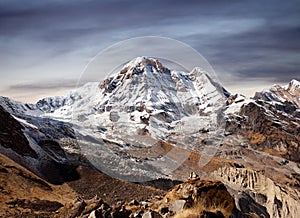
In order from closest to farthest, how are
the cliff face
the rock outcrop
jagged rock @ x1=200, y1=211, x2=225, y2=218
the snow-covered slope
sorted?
jagged rock @ x1=200, y1=211, x2=225, y2=218
the rock outcrop
the snow-covered slope
the cliff face

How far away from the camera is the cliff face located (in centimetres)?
13455

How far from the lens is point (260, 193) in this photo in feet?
520

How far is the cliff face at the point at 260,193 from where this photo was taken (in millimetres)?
134550

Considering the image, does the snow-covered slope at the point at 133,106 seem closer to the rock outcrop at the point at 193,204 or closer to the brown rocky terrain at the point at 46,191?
the rock outcrop at the point at 193,204

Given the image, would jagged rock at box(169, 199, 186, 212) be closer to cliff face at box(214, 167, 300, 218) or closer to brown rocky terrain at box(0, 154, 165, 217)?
brown rocky terrain at box(0, 154, 165, 217)

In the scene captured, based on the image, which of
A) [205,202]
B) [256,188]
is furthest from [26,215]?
[256,188]

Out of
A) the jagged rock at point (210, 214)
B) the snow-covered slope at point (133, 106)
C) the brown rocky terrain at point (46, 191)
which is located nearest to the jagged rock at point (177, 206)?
the jagged rock at point (210, 214)

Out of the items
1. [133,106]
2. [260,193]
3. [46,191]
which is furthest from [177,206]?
[260,193]

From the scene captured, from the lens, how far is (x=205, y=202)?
678 inches

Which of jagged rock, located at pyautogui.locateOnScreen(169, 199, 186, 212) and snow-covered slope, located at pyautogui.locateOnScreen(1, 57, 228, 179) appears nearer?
jagged rock, located at pyautogui.locateOnScreen(169, 199, 186, 212)

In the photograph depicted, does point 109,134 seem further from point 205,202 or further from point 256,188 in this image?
point 205,202

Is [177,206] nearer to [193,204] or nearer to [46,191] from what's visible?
[193,204]

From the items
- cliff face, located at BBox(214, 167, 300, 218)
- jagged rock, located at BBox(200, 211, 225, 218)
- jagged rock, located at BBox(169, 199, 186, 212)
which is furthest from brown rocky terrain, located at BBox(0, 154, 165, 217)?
cliff face, located at BBox(214, 167, 300, 218)

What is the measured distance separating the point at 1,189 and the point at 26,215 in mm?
11247
